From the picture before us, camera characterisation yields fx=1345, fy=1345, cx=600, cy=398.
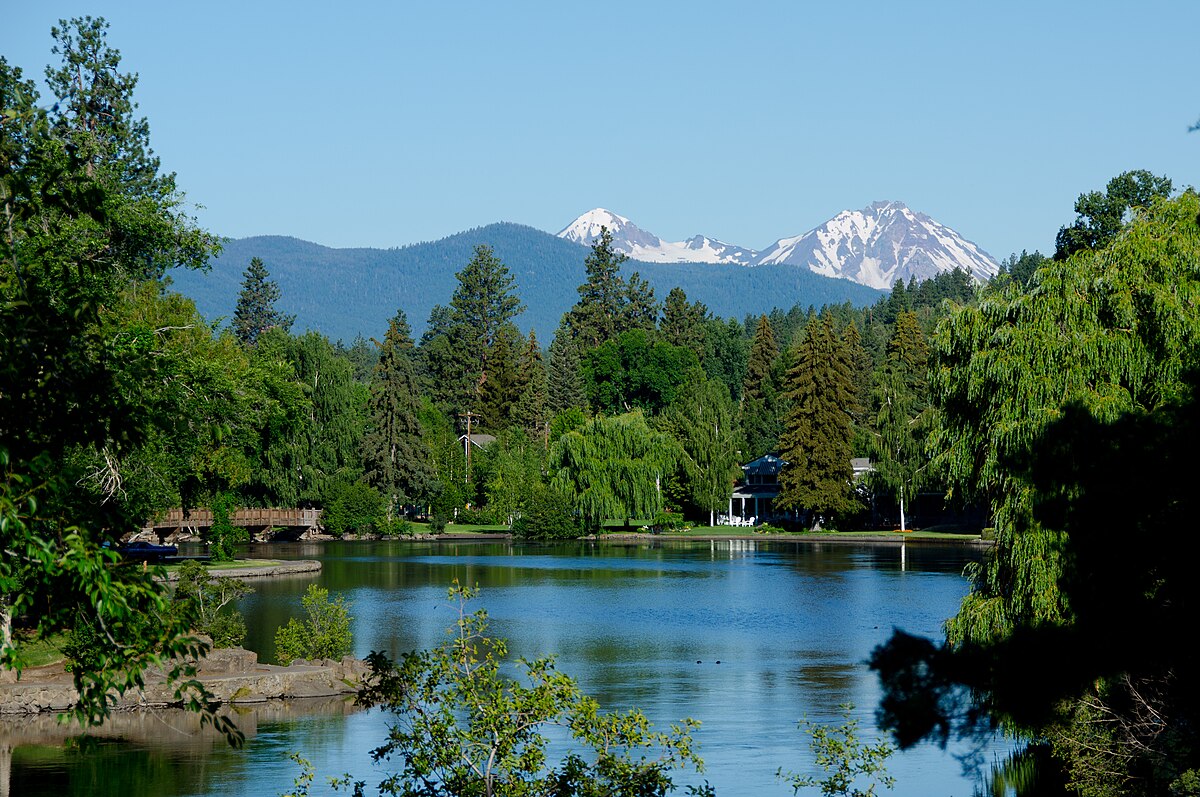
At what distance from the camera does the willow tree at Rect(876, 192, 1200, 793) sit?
17.4 metres

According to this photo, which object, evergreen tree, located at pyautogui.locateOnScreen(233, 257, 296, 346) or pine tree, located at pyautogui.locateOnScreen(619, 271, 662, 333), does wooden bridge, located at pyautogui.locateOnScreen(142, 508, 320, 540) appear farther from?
pine tree, located at pyautogui.locateOnScreen(619, 271, 662, 333)

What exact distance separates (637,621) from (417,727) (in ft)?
96.3

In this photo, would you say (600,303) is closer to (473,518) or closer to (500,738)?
(473,518)

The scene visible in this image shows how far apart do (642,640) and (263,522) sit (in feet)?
139

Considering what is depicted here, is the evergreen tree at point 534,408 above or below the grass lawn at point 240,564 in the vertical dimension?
above

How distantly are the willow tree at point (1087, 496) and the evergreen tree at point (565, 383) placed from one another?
83.9 meters

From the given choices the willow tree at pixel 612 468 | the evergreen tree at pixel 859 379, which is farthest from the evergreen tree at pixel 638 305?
the willow tree at pixel 612 468

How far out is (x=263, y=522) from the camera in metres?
72.6

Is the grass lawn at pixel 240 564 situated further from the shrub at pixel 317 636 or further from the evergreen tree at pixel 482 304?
the evergreen tree at pixel 482 304

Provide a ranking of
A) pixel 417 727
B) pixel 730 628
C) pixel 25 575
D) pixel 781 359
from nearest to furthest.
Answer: pixel 25 575, pixel 417 727, pixel 730 628, pixel 781 359

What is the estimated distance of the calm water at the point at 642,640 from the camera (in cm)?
2062

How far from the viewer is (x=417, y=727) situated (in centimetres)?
990

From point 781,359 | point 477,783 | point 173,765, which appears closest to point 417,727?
point 477,783

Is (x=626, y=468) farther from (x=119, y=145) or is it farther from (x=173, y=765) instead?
(x=173, y=765)
